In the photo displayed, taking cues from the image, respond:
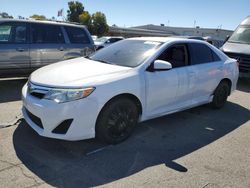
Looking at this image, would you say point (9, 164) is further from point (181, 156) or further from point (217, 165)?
point (217, 165)

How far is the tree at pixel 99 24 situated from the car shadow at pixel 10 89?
133 feet

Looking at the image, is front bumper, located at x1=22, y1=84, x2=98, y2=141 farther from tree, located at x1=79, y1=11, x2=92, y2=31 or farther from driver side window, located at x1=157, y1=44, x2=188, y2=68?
tree, located at x1=79, y1=11, x2=92, y2=31

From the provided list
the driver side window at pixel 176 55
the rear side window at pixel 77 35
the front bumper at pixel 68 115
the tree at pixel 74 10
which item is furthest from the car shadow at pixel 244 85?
the tree at pixel 74 10

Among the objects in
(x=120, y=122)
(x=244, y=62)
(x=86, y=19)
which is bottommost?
(x=120, y=122)

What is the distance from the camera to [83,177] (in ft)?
10.9

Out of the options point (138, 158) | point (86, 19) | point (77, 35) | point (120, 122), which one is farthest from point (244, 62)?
point (86, 19)

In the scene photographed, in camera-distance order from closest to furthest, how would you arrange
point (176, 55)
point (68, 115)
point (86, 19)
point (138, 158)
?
point (68, 115), point (138, 158), point (176, 55), point (86, 19)

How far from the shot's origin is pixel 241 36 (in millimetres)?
10789

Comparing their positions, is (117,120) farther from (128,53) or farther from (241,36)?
(241,36)

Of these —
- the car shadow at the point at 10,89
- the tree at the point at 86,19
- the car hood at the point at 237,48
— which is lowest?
the car shadow at the point at 10,89

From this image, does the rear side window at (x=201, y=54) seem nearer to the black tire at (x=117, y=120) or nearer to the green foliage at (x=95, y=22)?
the black tire at (x=117, y=120)

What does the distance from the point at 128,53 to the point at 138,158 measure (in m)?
1.88

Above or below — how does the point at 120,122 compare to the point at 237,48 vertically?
below

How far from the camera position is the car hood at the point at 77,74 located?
382cm
